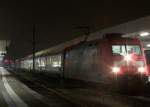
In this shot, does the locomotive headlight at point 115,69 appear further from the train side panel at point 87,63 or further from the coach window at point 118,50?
the coach window at point 118,50

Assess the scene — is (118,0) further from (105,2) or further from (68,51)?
(68,51)

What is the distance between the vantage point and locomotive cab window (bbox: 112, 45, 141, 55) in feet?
80.2

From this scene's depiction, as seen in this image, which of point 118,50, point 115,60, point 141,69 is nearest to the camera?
point 115,60

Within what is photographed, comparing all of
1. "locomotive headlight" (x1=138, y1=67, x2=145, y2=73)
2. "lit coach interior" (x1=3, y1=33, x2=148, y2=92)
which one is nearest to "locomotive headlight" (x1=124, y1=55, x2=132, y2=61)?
"lit coach interior" (x1=3, y1=33, x2=148, y2=92)

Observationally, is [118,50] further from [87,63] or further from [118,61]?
[87,63]

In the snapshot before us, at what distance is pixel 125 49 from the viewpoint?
2470cm

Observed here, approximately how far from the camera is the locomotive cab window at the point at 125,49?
24453 millimetres

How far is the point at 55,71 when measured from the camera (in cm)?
4475

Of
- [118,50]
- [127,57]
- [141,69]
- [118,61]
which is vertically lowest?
[141,69]

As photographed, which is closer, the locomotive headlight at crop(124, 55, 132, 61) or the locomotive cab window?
the locomotive headlight at crop(124, 55, 132, 61)

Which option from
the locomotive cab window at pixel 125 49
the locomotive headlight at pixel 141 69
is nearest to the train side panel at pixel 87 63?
the locomotive cab window at pixel 125 49

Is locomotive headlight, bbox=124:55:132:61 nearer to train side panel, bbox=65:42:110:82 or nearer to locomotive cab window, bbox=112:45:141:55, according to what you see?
locomotive cab window, bbox=112:45:141:55

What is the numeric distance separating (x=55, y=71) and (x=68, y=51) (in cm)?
936

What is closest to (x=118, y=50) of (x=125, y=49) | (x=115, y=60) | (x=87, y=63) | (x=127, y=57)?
(x=125, y=49)
